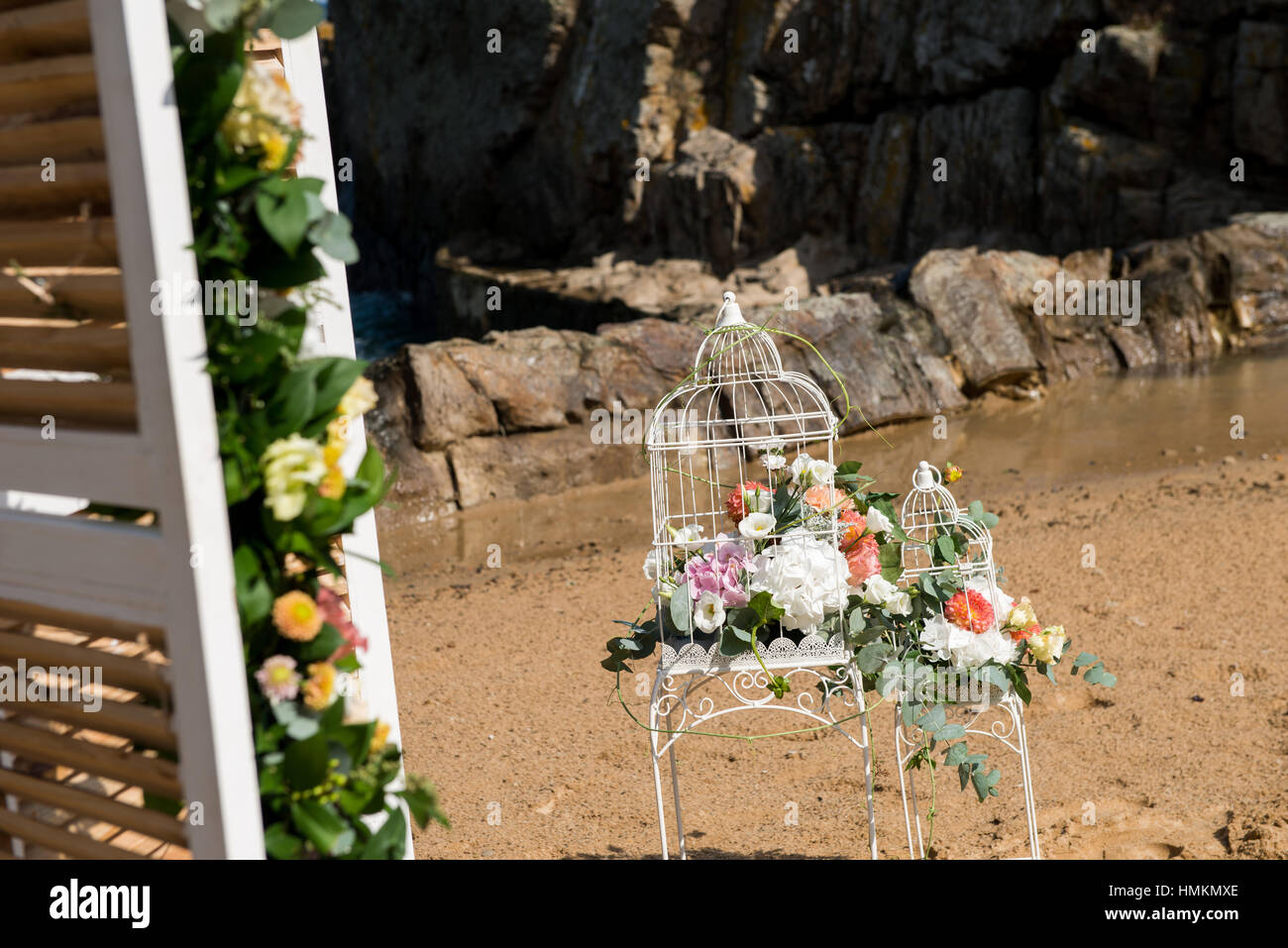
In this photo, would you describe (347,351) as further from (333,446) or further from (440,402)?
(440,402)

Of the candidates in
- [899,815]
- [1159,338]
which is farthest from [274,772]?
[1159,338]

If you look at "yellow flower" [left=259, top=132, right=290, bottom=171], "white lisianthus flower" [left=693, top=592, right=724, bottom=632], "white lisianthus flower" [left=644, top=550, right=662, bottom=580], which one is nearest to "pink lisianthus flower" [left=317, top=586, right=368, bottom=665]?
"yellow flower" [left=259, top=132, right=290, bottom=171]

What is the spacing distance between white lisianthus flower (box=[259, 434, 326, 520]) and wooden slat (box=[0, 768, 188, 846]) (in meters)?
0.51

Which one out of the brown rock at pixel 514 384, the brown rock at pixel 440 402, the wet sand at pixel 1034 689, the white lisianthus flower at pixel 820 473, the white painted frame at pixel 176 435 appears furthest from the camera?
the brown rock at pixel 514 384

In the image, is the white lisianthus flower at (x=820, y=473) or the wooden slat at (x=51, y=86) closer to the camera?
the wooden slat at (x=51, y=86)

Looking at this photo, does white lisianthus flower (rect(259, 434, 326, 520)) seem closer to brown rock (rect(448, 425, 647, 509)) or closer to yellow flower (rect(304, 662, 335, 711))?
yellow flower (rect(304, 662, 335, 711))

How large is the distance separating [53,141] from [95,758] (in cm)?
92

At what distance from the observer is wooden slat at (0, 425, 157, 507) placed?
1.55 metres

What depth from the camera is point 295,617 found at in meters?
1.62

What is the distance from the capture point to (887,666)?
9.05ft

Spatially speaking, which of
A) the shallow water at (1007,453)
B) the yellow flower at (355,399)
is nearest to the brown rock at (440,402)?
the shallow water at (1007,453)

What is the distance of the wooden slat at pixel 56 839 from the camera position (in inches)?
70.5

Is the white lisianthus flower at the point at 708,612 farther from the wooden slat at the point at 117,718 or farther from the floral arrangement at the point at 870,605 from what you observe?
the wooden slat at the point at 117,718

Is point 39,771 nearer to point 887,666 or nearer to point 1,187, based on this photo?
point 1,187
